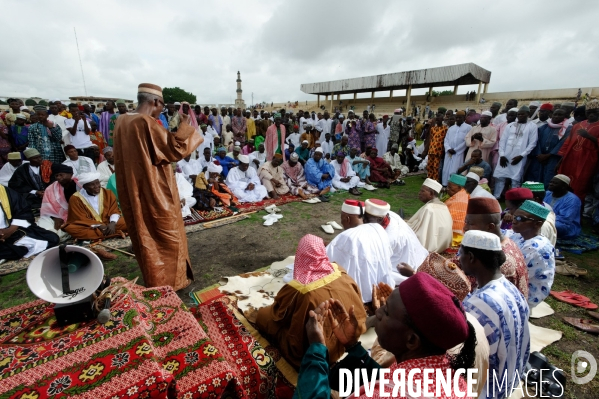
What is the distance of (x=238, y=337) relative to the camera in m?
2.22

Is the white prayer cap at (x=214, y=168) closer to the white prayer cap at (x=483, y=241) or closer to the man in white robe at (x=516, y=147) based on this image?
the white prayer cap at (x=483, y=241)

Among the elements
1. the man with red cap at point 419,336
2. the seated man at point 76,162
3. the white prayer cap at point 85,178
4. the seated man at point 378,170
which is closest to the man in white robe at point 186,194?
the white prayer cap at point 85,178

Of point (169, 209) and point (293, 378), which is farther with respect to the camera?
point (169, 209)

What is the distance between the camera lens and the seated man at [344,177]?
9195 mm

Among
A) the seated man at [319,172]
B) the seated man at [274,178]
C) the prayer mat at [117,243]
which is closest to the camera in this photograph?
the prayer mat at [117,243]

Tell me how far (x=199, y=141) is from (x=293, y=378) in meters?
2.62

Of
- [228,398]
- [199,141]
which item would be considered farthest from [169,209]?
[228,398]

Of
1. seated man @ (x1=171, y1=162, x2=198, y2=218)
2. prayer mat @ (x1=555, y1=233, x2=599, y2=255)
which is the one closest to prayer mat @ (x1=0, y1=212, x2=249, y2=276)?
seated man @ (x1=171, y1=162, x2=198, y2=218)

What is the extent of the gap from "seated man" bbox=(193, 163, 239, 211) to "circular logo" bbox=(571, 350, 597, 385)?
658 cm

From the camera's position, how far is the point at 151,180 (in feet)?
10.3

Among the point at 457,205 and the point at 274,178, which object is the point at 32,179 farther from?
the point at 457,205

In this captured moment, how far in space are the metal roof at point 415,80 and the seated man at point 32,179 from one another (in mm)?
26903

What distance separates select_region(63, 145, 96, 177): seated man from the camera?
6.36 meters

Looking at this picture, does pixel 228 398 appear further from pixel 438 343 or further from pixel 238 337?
pixel 438 343
